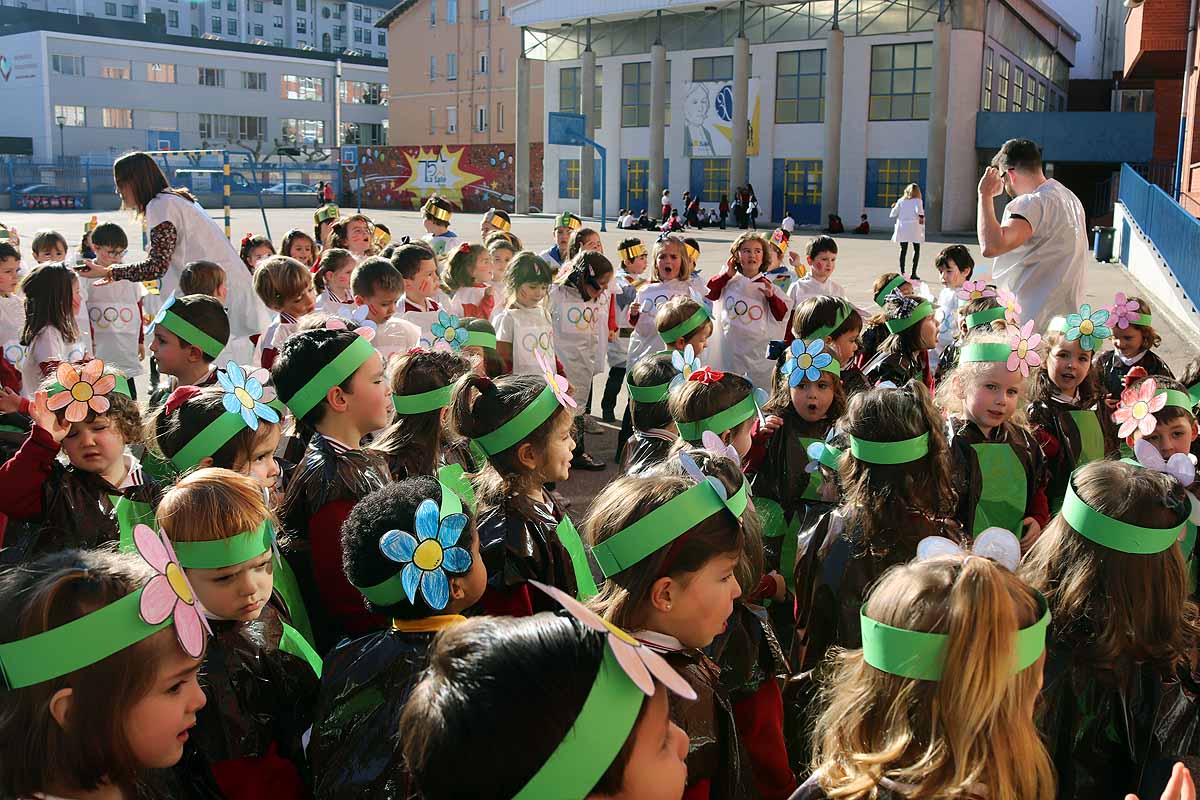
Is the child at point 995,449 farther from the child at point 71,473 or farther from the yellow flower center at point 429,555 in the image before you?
the child at point 71,473

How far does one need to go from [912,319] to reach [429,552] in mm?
4246

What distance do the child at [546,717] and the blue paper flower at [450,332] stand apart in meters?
4.32

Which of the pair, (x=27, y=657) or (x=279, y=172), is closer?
(x=27, y=657)

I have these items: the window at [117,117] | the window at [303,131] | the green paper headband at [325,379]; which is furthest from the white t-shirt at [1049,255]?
the window at [117,117]

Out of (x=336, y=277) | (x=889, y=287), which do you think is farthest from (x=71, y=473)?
(x=889, y=287)

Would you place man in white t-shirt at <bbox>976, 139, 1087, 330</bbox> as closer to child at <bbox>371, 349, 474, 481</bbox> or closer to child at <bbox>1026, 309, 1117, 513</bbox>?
child at <bbox>1026, 309, 1117, 513</bbox>

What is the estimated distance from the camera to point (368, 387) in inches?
143

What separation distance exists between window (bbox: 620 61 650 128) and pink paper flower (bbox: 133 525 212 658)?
1649 inches

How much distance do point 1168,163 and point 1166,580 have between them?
117 feet

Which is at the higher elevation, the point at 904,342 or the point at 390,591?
the point at 904,342

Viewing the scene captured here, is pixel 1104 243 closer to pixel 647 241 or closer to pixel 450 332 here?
pixel 647 241

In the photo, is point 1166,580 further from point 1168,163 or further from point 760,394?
point 1168,163

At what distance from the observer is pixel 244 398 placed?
337 cm

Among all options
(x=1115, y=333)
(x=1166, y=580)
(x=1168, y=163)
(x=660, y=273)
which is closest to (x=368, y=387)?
(x=1166, y=580)
